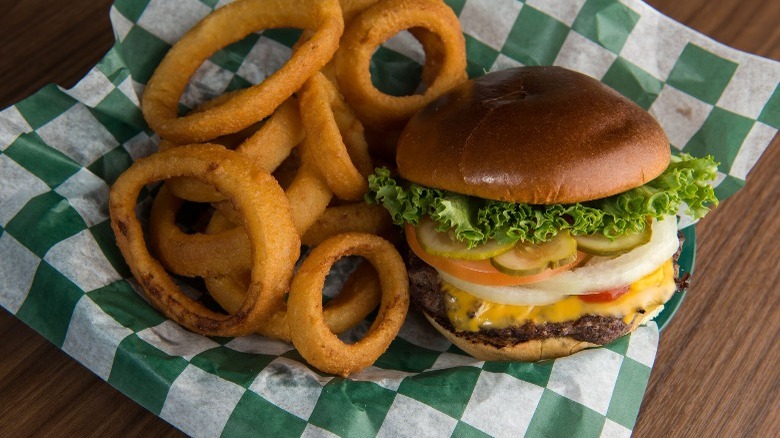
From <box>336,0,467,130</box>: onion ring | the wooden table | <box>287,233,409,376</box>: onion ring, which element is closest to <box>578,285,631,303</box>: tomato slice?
the wooden table

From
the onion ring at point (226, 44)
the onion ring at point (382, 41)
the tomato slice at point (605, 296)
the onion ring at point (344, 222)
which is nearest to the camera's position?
the tomato slice at point (605, 296)

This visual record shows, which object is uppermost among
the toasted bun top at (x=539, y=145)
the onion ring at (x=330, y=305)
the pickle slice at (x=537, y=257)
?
the toasted bun top at (x=539, y=145)

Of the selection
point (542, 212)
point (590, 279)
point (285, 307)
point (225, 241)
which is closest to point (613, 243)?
point (590, 279)

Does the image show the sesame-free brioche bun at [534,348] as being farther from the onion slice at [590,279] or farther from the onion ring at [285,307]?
the onion ring at [285,307]

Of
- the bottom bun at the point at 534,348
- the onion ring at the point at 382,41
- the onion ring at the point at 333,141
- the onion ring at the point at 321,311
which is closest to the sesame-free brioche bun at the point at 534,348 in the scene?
the bottom bun at the point at 534,348

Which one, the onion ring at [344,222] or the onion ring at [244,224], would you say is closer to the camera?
the onion ring at [244,224]

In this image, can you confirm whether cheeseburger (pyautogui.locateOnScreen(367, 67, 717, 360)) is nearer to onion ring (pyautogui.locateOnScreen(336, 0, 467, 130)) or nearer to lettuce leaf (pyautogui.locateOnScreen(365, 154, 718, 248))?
lettuce leaf (pyautogui.locateOnScreen(365, 154, 718, 248))

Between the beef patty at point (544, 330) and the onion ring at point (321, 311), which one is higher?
the beef patty at point (544, 330)
